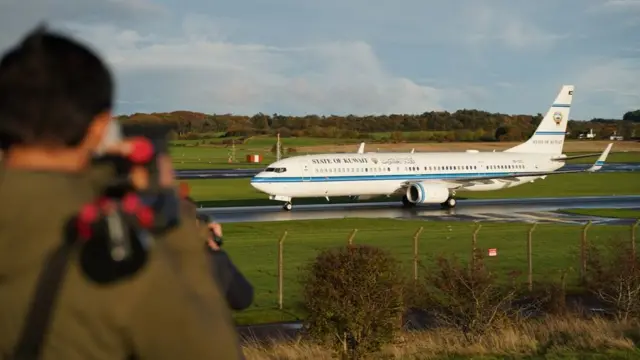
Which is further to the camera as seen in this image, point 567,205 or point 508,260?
point 567,205

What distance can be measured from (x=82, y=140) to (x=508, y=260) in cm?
2130

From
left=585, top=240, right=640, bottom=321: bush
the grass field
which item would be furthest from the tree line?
left=585, top=240, right=640, bottom=321: bush

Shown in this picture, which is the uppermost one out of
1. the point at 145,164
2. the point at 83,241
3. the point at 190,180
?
the point at 145,164

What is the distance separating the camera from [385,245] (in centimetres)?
2581

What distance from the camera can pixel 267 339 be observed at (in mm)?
13641

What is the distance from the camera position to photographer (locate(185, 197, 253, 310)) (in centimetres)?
312

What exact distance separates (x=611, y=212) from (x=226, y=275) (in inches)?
1571

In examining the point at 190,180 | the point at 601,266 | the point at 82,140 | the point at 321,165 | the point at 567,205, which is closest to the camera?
the point at 82,140

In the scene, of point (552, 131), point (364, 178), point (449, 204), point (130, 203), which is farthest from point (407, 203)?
point (130, 203)

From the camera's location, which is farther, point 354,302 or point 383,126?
point 383,126

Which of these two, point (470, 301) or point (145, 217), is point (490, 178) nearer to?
point (470, 301)

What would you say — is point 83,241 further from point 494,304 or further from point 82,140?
point 494,304

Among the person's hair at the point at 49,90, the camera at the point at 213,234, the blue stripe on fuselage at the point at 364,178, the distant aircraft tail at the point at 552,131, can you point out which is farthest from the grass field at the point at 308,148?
the person's hair at the point at 49,90

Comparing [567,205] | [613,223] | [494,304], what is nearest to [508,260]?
[494,304]
